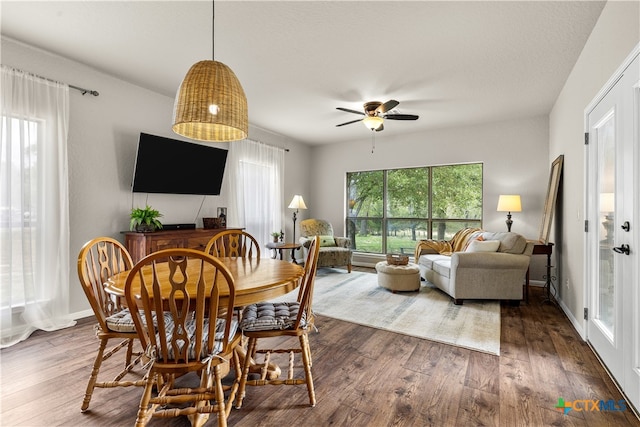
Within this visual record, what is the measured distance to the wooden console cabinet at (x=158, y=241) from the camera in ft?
10.7

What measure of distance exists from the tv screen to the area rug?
7.37 ft

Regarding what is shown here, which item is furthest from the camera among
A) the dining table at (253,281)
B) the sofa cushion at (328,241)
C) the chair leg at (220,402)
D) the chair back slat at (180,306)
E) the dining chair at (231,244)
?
the sofa cushion at (328,241)

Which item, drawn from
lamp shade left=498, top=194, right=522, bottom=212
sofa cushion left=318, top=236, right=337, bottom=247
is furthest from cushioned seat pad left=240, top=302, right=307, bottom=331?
lamp shade left=498, top=194, right=522, bottom=212

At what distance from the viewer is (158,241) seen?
3344 mm

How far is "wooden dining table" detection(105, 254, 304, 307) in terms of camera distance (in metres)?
1.54

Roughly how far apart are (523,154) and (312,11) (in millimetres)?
4230

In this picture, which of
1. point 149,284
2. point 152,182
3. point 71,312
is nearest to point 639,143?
point 149,284

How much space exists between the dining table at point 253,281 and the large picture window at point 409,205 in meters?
4.19

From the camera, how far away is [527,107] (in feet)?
14.3

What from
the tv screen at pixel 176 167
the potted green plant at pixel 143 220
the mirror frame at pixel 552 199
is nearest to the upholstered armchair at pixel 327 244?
the tv screen at pixel 176 167

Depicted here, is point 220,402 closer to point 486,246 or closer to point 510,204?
point 486,246

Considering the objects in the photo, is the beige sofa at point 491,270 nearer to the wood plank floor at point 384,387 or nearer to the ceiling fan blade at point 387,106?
the wood plank floor at point 384,387

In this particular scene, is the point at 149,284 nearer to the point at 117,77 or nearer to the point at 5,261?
the point at 5,261

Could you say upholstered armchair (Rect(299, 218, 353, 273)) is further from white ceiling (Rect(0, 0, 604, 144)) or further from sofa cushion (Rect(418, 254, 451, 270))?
white ceiling (Rect(0, 0, 604, 144))
